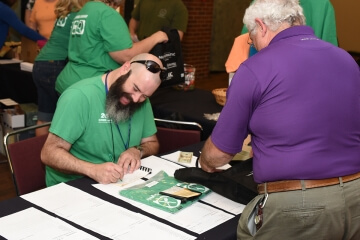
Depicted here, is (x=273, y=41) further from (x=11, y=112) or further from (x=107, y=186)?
(x=11, y=112)

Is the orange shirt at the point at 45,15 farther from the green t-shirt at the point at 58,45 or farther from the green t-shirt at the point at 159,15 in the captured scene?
the green t-shirt at the point at 58,45

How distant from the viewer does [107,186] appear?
1930 mm

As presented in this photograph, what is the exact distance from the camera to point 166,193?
1.86 m

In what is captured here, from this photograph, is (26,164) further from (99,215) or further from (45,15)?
(45,15)

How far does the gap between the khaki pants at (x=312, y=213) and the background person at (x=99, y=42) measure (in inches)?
64.3

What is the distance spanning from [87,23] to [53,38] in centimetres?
72

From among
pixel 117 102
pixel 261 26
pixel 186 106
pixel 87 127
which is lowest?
pixel 186 106

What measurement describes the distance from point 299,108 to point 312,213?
33 centimetres

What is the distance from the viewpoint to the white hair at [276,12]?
1.56 m

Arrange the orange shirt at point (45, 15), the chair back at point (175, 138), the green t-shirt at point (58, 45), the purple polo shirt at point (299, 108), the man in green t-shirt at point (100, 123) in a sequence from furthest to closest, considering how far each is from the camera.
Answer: the orange shirt at point (45, 15), the green t-shirt at point (58, 45), the chair back at point (175, 138), the man in green t-shirt at point (100, 123), the purple polo shirt at point (299, 108)

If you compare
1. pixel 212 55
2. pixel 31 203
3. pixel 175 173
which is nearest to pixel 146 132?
pixel 175 173

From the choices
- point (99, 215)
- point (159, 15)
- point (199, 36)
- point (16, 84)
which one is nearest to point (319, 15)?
point (99, 215)

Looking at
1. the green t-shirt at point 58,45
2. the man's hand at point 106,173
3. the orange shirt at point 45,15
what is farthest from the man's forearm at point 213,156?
the orange shirt at point 45,15

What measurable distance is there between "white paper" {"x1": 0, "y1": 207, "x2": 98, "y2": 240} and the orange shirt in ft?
10.5
